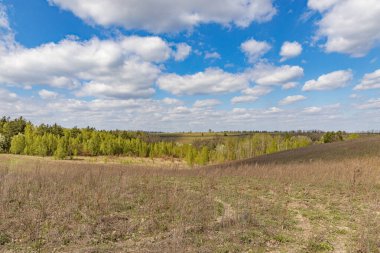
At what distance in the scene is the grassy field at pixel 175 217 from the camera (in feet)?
24.2

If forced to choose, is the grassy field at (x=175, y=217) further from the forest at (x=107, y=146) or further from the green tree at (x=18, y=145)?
the green tree at (x=18, y=145)

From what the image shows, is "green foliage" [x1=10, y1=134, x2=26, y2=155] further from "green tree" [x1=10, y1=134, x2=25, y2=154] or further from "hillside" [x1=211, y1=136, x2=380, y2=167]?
"hillside" [x1=211, y1=136, x2=380, y2=167]

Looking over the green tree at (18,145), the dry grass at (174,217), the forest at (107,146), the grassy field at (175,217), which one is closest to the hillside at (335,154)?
the grassy field at (175,217)

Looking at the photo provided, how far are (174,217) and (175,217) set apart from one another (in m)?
0.04

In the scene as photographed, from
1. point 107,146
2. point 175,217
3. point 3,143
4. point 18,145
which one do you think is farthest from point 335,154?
point 3,143

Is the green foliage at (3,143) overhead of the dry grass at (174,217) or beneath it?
beneath

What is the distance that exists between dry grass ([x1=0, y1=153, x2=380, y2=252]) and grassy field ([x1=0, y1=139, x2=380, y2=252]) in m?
0.03

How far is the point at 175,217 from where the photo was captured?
9.48m

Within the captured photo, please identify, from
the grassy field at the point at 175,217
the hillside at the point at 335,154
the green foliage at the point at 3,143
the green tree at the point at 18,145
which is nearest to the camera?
the grassy field at the point at 175,217

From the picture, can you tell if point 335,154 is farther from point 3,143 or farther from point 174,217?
point 3,143

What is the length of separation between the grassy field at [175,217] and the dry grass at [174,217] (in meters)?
0.03

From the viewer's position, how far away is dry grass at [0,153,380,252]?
7.38 meters


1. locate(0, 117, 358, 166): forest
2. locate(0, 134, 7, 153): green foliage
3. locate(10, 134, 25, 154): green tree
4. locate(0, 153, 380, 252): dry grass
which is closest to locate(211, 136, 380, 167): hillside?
locate(0, 153, 380, 252): dry grass

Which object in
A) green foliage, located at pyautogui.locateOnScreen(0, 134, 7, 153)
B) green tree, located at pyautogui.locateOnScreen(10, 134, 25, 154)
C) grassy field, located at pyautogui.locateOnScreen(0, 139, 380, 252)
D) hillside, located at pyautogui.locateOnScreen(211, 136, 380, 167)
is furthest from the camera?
green foliage, located at pyautogui.locateOnScreen(0, 134, 7, 153)
